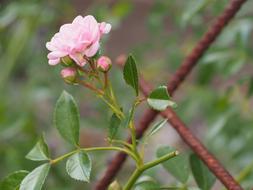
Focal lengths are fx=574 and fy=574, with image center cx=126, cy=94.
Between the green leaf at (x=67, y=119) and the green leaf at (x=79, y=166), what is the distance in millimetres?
24

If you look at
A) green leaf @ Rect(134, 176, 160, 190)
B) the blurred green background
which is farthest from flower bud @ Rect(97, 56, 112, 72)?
the blurred green background

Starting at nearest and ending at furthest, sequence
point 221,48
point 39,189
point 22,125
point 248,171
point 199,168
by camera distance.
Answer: point 39,189, point 199,168, point 248,171, point 221,48, point 22,125

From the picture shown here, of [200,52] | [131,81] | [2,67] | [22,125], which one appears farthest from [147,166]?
[2,67]

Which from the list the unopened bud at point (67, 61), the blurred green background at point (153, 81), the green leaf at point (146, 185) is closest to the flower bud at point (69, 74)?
the unopened bud at point (67, 61)

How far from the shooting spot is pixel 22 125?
42.8 inches

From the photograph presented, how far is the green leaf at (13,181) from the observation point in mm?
475

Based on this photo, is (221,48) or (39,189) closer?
(39,189)

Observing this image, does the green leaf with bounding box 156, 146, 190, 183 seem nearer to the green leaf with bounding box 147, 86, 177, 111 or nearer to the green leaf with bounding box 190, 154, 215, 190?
the green leaf with bounding box 190, 154, 215, 190

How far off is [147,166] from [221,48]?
494 millimetres

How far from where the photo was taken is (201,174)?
0.57 meters

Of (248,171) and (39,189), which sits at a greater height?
(39,189)

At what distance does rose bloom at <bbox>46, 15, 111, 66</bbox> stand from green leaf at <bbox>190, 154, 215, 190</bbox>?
0.19 m

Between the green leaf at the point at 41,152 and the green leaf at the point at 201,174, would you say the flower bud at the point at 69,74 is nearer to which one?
the green leaf at the point at 41,152

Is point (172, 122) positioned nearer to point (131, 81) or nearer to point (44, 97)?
point (131, 81)
